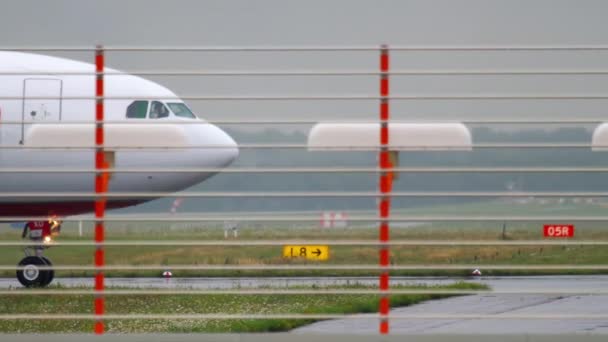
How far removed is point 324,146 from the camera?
614 cm

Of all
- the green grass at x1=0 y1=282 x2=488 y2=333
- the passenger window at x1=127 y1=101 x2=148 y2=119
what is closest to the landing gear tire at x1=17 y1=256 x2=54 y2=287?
the green grass at x1=0 y1=282 x2=488 y2=333

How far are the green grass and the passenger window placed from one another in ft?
11.3

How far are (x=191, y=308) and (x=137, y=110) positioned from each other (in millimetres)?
5402

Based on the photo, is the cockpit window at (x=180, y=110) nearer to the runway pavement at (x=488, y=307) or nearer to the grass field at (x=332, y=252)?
the grass field at (x=332, y=252)

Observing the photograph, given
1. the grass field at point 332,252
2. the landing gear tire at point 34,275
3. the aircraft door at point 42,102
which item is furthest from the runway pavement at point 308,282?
the aircraft door at point 42,102

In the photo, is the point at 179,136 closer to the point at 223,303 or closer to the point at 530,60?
the point at 530,60

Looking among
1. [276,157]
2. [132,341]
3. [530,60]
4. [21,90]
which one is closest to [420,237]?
[21,90]

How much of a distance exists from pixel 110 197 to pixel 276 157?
353 cm

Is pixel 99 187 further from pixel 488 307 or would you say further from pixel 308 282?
pixel 308 282

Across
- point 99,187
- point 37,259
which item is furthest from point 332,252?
point 99,187

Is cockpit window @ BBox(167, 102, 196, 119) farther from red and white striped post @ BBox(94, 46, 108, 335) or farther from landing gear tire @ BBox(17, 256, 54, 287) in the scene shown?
red and white striped post @ BBox(94, 46, 108, 335)

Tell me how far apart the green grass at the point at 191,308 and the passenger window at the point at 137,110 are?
3435 mm

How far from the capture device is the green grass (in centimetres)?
1230

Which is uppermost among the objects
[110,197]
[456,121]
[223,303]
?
[456,121]
